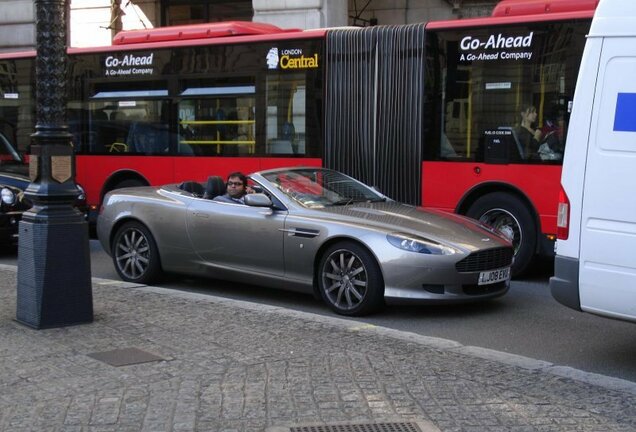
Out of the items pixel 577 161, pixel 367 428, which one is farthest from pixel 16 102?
pixel 367 428

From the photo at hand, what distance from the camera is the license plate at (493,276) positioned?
24.4ft

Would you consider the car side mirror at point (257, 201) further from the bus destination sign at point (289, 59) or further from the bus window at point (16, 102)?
the bus window at point (16, 102)

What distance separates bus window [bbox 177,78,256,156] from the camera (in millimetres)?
11758

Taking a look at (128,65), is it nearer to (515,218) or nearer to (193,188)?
(193,188)

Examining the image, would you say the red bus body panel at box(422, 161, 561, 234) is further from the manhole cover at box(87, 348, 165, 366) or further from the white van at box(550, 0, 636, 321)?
the manhole cover at box(87, 348, 165, 366)

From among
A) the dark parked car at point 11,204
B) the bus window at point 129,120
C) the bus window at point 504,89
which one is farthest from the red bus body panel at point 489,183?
the dark parked car at point 11,204

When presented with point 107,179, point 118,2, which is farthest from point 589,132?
point 118,2

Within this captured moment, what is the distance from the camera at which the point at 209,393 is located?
4855mm

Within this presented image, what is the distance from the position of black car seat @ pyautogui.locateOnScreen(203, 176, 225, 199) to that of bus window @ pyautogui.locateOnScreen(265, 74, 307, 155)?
269cm

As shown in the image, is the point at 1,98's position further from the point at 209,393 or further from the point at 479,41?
the point at 209,393

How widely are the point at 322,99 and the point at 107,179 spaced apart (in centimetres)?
406

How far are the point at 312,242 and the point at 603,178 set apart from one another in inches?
122

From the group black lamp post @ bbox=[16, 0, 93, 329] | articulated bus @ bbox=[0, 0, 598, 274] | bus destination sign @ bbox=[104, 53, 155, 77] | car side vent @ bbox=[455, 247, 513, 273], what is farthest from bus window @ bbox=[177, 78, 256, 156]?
black lamp post @ bbox=[16, 0, 93, 329]

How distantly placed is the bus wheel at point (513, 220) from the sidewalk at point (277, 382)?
365 centimetres
